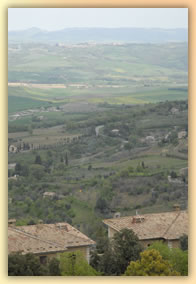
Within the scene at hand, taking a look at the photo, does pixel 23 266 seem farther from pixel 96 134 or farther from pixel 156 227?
pixel 96 134

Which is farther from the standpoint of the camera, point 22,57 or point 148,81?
point 148,81

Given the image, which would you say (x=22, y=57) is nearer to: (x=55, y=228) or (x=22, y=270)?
(x=55, y=228)

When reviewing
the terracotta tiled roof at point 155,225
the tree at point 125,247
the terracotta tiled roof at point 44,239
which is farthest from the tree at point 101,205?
the tree at point 125,247

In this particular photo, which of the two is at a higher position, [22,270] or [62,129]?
[62,129]

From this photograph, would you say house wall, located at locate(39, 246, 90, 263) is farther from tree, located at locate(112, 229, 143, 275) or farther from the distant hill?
the distant hill

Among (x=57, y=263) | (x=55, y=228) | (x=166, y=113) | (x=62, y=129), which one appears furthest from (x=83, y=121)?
(x=57, y=263)

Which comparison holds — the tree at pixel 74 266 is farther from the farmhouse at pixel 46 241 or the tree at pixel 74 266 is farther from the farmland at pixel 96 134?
the farmland at pixel 96 134
